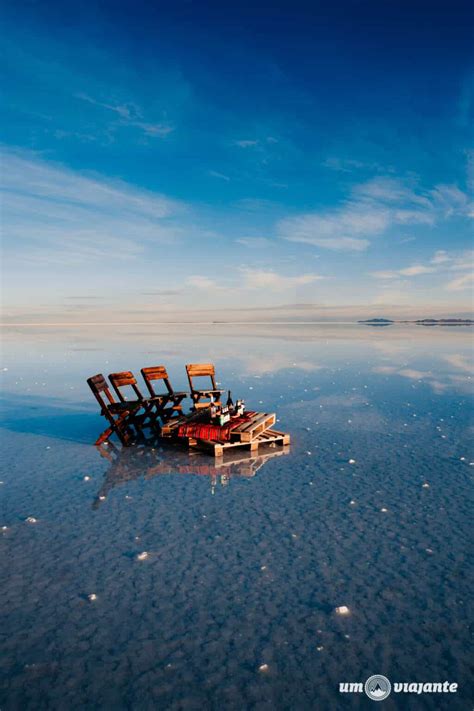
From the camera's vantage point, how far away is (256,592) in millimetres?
5867

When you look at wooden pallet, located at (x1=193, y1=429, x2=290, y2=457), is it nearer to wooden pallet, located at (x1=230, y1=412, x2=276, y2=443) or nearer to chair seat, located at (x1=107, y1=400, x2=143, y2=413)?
wooden pallet, located at (x1=230, y1=412, x2=276, y2=443)

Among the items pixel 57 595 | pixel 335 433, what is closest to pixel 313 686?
pixel 57 595

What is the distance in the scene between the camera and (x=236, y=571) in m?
6.33

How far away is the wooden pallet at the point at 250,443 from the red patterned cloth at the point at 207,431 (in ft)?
0.45

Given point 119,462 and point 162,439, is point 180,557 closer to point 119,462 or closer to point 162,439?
point 119,462

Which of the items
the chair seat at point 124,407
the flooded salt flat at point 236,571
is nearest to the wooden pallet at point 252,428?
the flooded salt flat at point 236,571

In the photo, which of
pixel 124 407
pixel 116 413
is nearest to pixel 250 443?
pixel 124 407

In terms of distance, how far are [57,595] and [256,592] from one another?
2.60m

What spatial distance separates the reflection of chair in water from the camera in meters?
9.98

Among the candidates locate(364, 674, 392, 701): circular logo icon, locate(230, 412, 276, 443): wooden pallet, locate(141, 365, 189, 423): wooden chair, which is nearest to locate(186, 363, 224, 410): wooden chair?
locate(141, 365, 189, 423): wooden chair

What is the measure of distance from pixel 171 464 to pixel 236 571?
4818 mm

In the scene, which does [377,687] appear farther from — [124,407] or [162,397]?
[162,397]

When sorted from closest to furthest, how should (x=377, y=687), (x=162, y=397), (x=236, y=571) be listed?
(x=377, y=687)
(x=236, y=571)
(x=162, y=397)

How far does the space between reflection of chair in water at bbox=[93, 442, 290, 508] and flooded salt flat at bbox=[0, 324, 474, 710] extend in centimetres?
7
